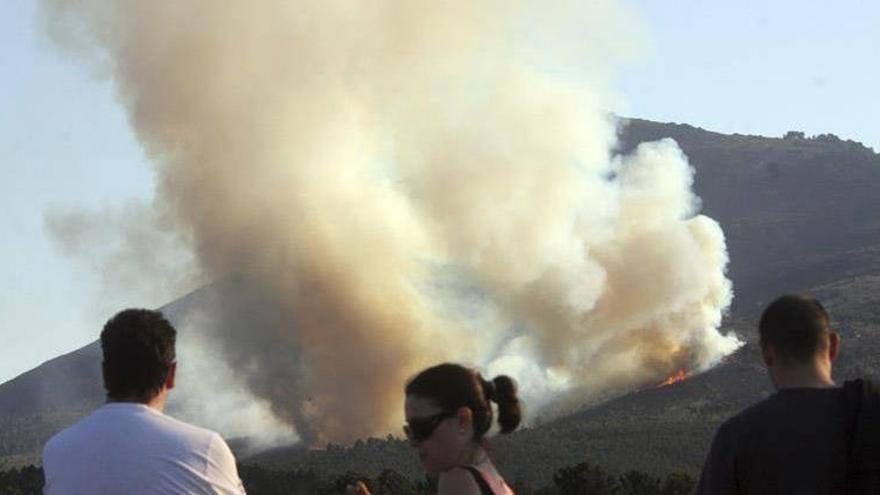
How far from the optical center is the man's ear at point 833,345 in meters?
8.95

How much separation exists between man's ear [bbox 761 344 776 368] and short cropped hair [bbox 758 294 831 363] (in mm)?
64

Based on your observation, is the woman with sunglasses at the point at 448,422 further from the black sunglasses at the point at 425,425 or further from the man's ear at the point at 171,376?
the man's ear at the point at 171,376

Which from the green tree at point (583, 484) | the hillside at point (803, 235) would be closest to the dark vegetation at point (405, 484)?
the green tree at point (583, 484)

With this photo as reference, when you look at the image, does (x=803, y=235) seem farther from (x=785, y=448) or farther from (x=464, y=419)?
(x=464, y=419)

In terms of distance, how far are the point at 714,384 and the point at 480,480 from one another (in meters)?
89.6

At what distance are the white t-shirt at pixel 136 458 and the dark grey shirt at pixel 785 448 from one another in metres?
2.61

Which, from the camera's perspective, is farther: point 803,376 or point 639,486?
point 639,486

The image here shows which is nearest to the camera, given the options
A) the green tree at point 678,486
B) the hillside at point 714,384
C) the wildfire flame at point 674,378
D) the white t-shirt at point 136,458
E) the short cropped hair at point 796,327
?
the white t-shirt at point 136,458

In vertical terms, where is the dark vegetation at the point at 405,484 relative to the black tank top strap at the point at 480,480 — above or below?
above

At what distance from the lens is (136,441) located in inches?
338

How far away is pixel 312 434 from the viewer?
95.7 metres

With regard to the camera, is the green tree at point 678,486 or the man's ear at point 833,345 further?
the green tree at point 678,486

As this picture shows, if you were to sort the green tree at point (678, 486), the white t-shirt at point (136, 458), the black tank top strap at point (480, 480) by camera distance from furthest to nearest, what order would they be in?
the green tree at point (678, 486) < the white t-shirt at point (136, 458) < the black tank top strap at point (480, 480)

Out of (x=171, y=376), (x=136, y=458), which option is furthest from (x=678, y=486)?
(x=136, y=458)
